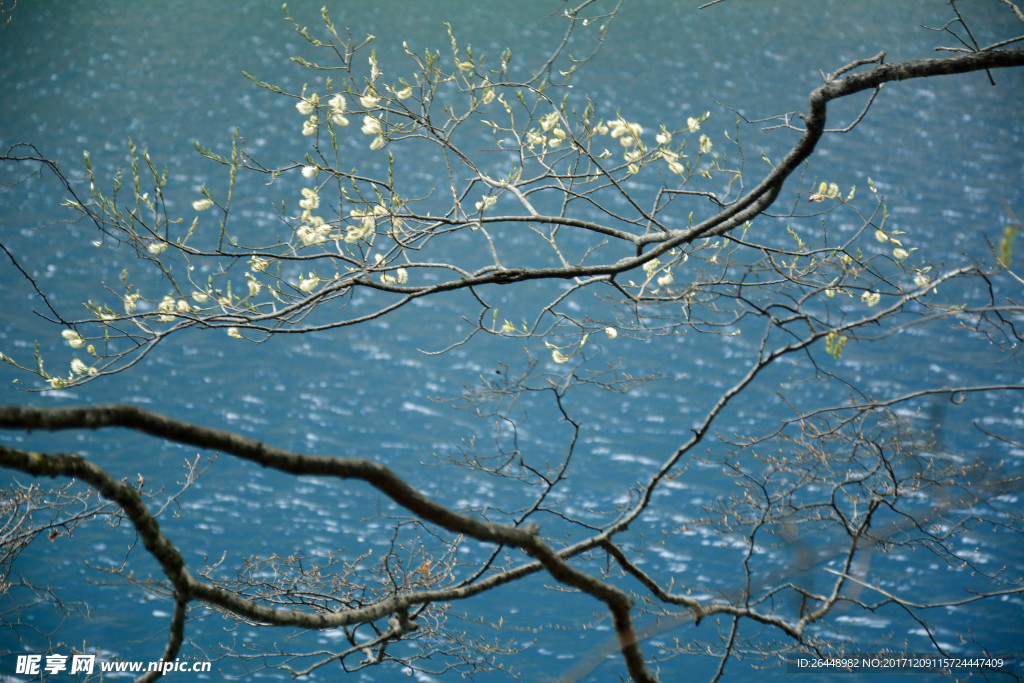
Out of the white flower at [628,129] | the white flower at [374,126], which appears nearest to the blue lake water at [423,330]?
the white flower at [374,126]

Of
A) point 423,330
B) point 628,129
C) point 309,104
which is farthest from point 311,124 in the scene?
point 423,330

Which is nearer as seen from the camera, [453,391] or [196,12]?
[453,391]

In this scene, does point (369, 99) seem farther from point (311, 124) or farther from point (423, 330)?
point (423, 330)

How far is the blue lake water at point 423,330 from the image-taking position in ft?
24.3

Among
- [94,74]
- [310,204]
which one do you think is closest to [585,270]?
[310,204]

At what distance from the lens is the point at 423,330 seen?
1148 cm

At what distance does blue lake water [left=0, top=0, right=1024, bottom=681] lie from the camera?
7418mm

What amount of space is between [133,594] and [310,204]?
562cm

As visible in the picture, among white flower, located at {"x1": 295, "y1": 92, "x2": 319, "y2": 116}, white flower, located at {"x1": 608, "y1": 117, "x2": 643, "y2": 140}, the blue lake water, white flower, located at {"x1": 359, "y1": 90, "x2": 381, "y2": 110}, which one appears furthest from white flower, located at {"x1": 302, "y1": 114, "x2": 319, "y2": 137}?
the blue lake water

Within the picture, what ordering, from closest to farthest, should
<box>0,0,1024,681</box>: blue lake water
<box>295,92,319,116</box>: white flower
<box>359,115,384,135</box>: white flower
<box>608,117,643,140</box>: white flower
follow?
<box>295,92,319,116</box>: white flower
<box>359,115,384,135</box>: white flower
<box>608,117,643,140</box>: white flower
<box>0,0,1024,681</box>: blue lake water

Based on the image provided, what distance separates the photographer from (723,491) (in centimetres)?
845

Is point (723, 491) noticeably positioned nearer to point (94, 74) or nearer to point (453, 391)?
point (453, 391)

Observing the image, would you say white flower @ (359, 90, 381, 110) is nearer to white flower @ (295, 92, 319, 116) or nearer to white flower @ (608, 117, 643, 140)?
white flower @ (295, 92, 319, 116)

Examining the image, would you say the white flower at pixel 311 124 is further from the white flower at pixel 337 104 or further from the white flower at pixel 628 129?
the white flower at pixel 628 129
